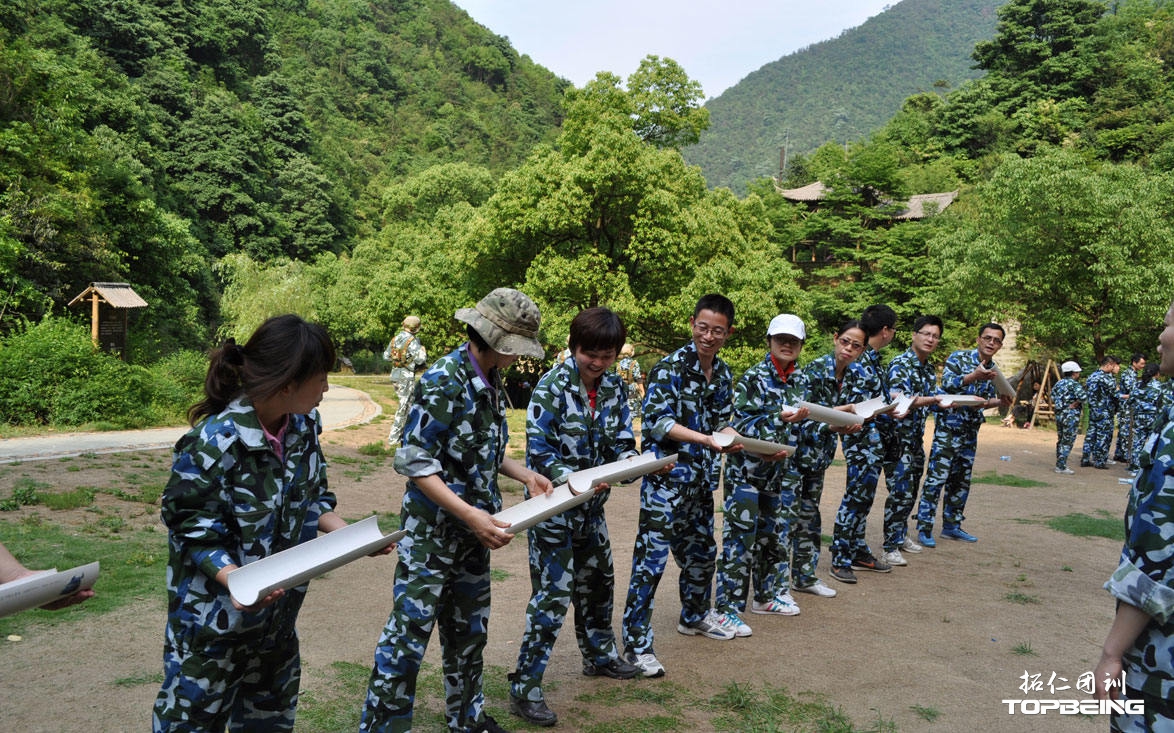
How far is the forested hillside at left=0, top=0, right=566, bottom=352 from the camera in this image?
1738cm

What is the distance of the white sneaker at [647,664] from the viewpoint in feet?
15.3

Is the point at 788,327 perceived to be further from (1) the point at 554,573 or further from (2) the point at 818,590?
(2) the point at 818,590

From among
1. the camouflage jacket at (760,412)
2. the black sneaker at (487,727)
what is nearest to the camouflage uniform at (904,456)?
the camouflage jacket at (760,412)

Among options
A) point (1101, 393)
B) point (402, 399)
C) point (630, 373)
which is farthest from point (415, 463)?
point (1101, 393)

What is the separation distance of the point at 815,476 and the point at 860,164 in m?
35.0

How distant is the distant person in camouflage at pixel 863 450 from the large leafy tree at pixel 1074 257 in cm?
1785

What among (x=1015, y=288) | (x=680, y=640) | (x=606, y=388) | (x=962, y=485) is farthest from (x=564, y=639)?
(x=1015, y=288)

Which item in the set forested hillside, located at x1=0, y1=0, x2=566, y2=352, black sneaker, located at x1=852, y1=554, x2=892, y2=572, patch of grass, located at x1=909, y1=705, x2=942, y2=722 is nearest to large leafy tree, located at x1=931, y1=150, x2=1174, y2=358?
black sneaker, located at x1=852, y1=554, x2=892, y2=572

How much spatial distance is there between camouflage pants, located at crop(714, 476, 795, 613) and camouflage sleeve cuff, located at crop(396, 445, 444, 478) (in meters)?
2.65

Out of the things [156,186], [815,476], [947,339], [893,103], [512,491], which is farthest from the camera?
[893,103]

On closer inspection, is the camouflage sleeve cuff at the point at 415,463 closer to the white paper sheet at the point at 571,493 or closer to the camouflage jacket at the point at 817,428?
the white paper sheet at the point at 571,493

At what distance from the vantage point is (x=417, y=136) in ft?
264

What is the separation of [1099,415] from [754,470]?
1339 centimetres

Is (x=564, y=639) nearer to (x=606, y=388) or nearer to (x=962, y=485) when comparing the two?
(x=606, y=388)
